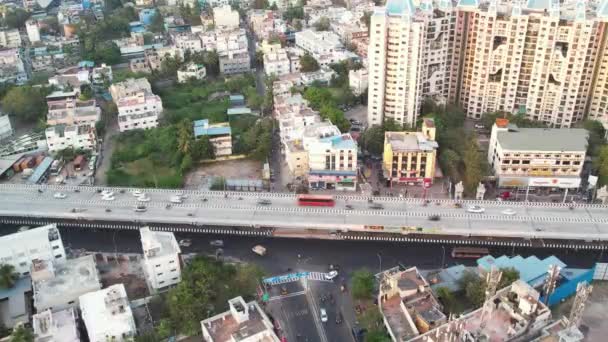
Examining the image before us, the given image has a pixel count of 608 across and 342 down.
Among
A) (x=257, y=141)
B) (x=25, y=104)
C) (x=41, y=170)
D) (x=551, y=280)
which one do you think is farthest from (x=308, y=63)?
(x=551, y=280)

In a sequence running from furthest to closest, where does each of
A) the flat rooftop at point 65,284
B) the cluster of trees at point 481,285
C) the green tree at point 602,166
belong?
1. the green tree at point 602,166
2. the cluster of trees at point 481,285
3. the flat rooftop at point 65,284

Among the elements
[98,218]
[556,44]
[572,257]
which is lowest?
[572,257]

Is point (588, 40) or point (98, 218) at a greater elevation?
point (588, 40)

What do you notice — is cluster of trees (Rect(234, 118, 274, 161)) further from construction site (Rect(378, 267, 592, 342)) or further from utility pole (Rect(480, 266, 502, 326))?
utility pole (Rect(480, 266, 502, 326))

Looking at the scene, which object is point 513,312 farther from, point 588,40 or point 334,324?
point 588,40

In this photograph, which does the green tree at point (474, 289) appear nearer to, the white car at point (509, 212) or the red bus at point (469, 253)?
the red bus at point (469, 253)

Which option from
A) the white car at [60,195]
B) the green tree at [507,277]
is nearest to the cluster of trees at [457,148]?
the green tree at [507,277]

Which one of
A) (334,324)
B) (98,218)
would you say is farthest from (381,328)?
(98,218)
